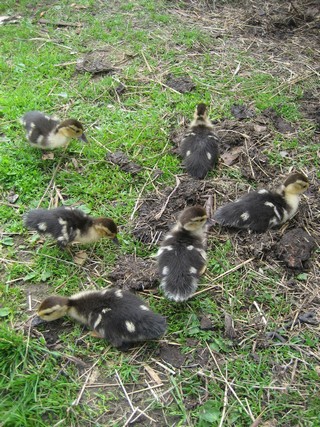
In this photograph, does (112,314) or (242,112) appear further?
(242,112)

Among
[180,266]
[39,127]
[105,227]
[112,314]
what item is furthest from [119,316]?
[39,127]

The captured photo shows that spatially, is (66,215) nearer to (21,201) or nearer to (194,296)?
(21,201)

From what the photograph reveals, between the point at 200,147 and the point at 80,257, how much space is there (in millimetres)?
1519

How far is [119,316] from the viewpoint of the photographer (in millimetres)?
2955

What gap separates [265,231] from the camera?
372 cm

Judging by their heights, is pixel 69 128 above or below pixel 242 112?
above

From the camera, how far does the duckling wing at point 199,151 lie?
4176 mm

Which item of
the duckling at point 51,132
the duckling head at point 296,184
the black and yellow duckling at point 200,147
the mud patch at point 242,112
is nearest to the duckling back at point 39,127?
the duckling at point 51,132

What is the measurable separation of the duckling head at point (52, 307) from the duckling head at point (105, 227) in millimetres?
649

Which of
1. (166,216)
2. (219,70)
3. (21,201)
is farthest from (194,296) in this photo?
(219,70)

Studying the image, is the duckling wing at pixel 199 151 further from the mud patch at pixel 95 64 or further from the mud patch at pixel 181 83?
the mud patch at pixel 95 64

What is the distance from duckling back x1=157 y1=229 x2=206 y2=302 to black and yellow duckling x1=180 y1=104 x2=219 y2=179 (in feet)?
2.91

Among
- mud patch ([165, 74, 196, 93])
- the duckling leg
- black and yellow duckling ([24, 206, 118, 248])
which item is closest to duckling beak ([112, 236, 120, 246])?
black and yellow duckling ([24, 206, 118, 248])

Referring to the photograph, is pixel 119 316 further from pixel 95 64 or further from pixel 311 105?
pixel 95 64
